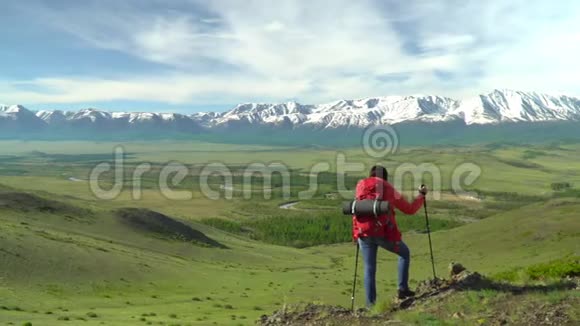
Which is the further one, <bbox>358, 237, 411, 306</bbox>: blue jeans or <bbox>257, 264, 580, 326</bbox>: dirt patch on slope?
<bbox>358, 237, 411, 306</bbox>: blue jeans

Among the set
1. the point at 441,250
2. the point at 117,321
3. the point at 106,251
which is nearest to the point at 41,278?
the point at 106,251

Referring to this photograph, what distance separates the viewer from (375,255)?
15.2 metres

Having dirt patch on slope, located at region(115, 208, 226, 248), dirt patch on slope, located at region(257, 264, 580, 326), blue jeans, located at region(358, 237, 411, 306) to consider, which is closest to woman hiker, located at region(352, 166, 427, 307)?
blue jeans, located at region(358, 237, 411, 306)

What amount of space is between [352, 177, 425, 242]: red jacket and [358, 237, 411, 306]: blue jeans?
0.69 feet

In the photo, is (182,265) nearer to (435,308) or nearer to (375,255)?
(375,255)

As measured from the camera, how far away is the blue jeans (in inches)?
586

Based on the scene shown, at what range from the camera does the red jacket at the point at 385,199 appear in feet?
47.7

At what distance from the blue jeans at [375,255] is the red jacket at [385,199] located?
21cm

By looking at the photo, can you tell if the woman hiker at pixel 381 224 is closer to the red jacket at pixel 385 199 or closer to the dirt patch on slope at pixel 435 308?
the red jacket at pixel 385 199

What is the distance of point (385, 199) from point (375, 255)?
6.24 ft

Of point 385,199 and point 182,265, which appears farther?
point 182,265

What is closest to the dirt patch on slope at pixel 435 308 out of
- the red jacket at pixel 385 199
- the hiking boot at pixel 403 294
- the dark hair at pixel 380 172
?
the hiking boot at pixel 403 294

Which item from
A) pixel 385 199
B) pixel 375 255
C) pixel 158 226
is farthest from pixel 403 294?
pixel 158 226

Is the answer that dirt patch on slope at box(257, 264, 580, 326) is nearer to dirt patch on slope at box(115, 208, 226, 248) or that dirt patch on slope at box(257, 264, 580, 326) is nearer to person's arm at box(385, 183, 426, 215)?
person's arm at box(385, 183, 426, 215)
